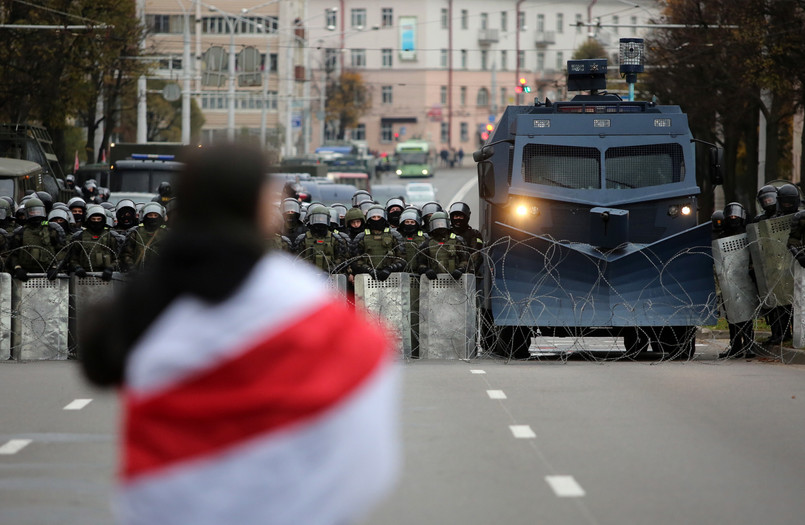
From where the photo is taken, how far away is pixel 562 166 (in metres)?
17.3

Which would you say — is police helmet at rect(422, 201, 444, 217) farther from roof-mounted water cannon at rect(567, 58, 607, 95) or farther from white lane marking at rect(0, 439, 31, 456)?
white lane marking at rect(0, 439, 31, 456)

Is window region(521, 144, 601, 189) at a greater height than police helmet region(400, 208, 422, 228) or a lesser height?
greater

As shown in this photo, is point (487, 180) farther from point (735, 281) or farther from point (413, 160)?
point (413, 160)

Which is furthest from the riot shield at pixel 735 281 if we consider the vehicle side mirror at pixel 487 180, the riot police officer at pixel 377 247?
the riot police officer at pixel 377 247

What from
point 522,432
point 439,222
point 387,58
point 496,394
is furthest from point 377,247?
point 387,58

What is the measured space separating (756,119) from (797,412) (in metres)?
36.2

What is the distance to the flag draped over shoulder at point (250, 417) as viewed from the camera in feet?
10.9

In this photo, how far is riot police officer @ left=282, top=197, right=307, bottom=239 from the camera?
19.6 metres

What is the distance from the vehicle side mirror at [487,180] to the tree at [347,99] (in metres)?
99.8

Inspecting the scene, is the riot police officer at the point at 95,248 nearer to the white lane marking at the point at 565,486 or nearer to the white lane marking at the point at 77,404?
the white lane marking at the point at 77,404

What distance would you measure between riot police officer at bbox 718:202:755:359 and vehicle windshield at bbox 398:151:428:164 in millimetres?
86172

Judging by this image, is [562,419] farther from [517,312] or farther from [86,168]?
[86,168]

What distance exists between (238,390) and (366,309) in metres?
13.4

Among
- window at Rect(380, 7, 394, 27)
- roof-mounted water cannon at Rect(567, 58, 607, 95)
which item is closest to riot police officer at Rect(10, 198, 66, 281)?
roof-mounted water cannon at Rect(567, 58, 607, 95)
